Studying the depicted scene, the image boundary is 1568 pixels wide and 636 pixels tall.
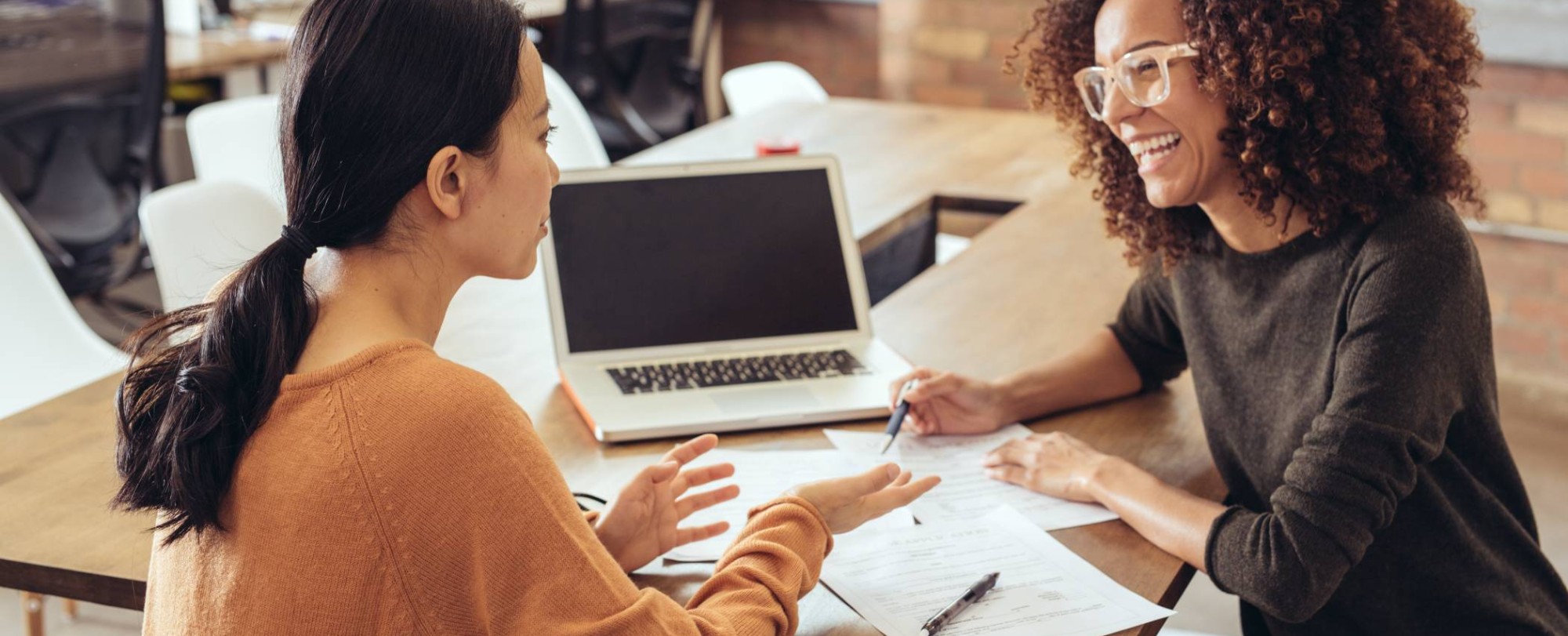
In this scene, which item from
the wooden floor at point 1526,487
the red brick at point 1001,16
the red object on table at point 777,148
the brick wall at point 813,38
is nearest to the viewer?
the wooden floor at point 1526,487

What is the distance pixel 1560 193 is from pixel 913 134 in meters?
Answer: 1.83

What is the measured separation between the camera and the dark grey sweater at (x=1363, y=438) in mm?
1199

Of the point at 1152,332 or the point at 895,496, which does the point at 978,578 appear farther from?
the point at 1152,332

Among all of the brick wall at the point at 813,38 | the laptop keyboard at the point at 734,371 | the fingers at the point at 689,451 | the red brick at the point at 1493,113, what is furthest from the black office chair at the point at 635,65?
the fingers at the point at 689,451

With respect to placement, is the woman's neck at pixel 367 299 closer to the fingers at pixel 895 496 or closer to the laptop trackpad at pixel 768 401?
the fingers at pixel 895 496

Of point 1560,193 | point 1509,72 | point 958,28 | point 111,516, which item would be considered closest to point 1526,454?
A: point 1560,193

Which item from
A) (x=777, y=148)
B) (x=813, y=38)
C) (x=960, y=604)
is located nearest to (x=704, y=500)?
(x=960, y=604)

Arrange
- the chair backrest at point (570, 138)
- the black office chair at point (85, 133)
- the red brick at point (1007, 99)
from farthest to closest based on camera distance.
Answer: the red brick at point (1007, 99) < the black office chair at point (85, 133) < the chair backrest at point (570, 138)

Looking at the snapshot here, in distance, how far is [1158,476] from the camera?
144 centimetres

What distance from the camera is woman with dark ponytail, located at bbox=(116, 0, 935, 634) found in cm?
87

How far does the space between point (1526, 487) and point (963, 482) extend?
2.48m

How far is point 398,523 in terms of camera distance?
0.87 m

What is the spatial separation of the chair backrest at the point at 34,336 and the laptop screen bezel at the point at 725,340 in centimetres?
76

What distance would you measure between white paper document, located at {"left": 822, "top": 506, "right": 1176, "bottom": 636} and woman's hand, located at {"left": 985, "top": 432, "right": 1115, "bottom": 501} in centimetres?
7
